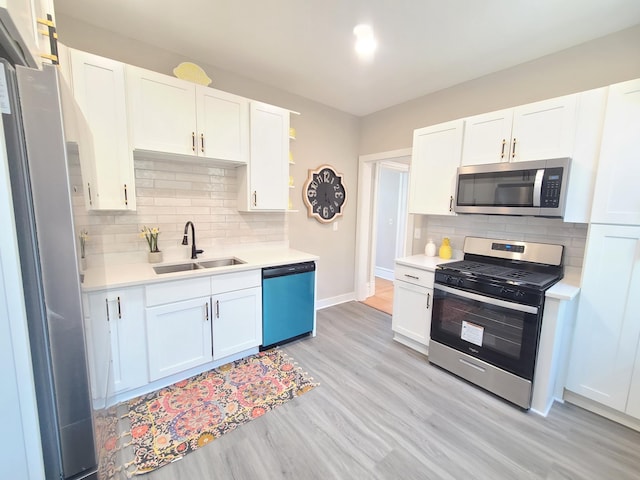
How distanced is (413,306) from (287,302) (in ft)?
4.24

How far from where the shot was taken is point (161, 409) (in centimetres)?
195

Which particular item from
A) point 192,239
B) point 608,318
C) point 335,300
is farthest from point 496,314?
point 192,239

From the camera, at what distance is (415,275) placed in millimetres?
2697

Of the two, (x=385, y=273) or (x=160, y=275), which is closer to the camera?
(x=160, y=275)

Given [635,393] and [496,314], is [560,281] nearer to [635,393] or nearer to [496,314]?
[496,314]

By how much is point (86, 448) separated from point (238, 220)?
240cm

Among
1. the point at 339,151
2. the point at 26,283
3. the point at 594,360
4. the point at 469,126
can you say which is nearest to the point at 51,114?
the point at 26,283

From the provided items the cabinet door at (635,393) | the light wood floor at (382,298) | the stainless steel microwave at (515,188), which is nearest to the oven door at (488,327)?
the cabinet door at (635,393)

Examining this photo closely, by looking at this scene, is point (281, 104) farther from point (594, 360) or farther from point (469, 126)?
point (594, 360)

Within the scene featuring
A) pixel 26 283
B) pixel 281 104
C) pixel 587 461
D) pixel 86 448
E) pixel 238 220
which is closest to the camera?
pixel 26 283

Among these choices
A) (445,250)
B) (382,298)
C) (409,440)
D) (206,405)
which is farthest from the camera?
(382,298)

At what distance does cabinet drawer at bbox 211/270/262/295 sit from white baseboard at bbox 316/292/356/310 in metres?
1.52

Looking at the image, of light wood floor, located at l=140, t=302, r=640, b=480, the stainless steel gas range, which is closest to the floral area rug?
light wood floor, located at l=140, t=302, r=640, b=480

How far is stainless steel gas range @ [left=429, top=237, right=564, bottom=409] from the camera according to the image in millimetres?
1959
